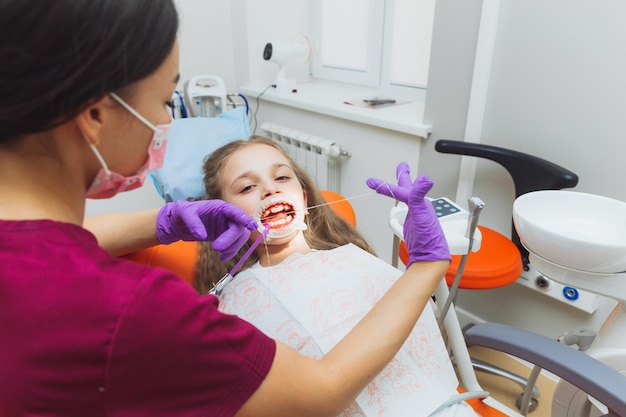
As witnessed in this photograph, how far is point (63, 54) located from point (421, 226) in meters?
0.73

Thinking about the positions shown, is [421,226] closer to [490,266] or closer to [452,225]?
[452,225]

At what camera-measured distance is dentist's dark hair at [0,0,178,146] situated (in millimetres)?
480

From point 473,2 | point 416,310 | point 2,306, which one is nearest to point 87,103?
point 2,306

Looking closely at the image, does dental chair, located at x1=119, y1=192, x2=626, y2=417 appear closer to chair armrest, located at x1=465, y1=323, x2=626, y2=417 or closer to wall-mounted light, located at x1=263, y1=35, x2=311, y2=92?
chair armrest, located at x1=465, y1=323, x2=626, y2=417

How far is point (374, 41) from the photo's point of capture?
2547 millimetres

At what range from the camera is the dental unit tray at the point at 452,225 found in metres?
1.08

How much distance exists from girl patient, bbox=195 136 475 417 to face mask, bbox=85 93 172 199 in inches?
18.9

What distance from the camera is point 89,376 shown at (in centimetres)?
52

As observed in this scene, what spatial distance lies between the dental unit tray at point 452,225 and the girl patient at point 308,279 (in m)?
0.13

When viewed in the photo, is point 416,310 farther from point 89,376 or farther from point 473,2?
point 473,2

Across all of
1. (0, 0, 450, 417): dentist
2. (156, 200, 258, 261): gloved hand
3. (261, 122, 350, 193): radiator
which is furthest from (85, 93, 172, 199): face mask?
(261, 122, 350, 193): radiator

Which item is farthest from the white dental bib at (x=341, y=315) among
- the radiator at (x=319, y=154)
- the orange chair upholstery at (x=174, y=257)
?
the radiator at (x=319, y=154)

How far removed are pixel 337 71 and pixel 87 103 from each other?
8.11ft

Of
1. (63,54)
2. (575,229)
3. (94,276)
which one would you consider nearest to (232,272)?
(94,276)
